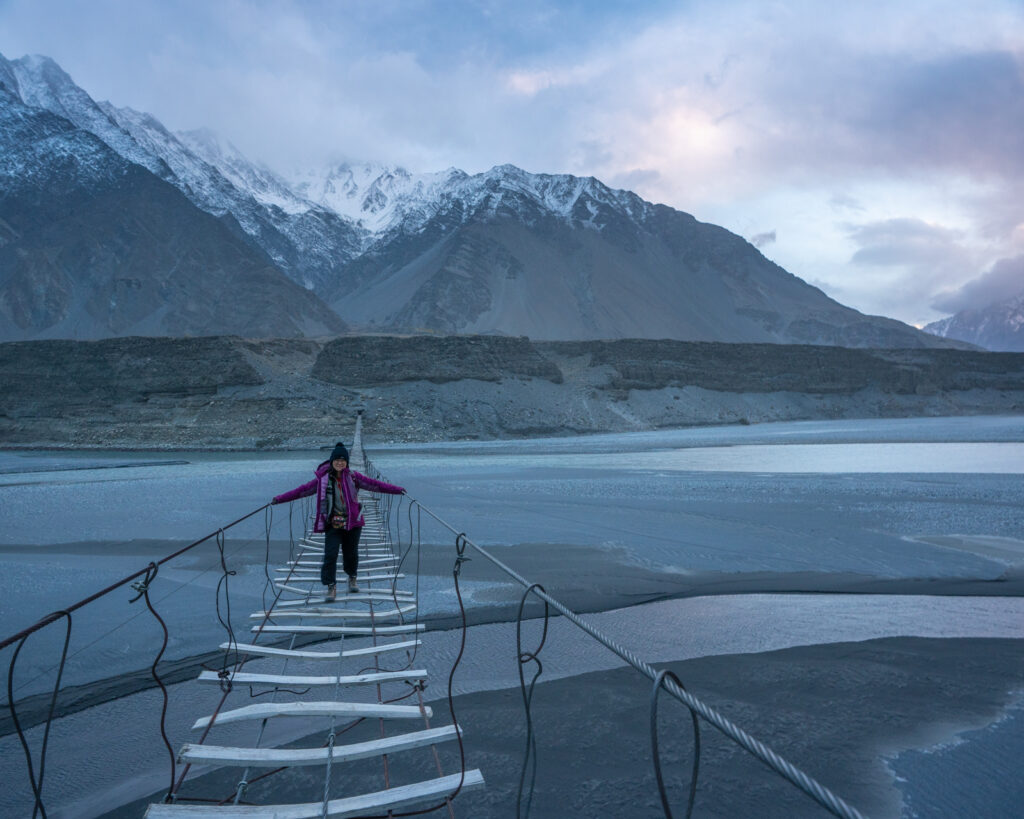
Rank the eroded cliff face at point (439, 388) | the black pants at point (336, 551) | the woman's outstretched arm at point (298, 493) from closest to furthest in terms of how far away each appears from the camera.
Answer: the woman's outstretched arm at point (298, 493) → the black pants at point (336, 551) → the eroded cliff face at point (439, 388)

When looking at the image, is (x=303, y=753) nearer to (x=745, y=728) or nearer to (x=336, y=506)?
(x=745, y=728)

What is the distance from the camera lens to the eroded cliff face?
5156 cm

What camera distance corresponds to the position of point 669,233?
7781 inches

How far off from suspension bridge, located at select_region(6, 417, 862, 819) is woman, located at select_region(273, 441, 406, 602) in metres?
0.37

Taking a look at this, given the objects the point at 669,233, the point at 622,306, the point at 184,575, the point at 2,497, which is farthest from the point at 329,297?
the point at 184,575

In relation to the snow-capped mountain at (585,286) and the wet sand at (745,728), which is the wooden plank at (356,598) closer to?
the wet sand at (745,728)

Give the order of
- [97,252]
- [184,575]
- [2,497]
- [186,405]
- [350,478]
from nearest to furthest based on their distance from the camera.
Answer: [350,478] < [184,575] < [2,497] < [186,405] < [97,252]

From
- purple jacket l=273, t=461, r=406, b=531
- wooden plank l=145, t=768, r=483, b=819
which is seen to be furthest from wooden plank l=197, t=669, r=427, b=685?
purple jacket l=273, t=461, r=406, b=531

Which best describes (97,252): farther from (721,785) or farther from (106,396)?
(721,785)

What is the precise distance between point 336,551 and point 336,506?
0.45 m

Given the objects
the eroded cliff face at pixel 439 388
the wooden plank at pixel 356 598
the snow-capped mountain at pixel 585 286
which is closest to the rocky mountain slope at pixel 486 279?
the snow-capped mountain at pixel 585 286

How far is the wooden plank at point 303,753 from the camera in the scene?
3.14m

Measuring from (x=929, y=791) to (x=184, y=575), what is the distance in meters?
8.62

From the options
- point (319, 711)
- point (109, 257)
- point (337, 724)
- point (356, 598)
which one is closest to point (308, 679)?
point (319, 711)
